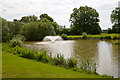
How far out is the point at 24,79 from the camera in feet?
13.9

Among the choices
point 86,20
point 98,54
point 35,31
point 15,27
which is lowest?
point 98,54

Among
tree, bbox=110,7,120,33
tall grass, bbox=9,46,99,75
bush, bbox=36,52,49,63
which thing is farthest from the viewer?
tree, bbox=110,7,120,33

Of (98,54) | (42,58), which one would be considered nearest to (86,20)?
(98,54)

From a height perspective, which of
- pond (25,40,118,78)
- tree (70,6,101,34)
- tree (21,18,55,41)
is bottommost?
pond (25,40,118,78)

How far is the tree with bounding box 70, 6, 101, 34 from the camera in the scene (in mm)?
45406

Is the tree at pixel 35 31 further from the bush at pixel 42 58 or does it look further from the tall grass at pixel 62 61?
the bush at pixel 42 58

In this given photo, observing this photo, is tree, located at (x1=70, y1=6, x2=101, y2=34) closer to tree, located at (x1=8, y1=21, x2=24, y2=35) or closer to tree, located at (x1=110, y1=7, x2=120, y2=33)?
tree, located at (x1=110, y1=7, x2=120, y2=33)

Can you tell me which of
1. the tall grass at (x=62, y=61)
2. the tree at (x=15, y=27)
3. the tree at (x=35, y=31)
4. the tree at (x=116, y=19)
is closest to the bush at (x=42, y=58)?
the tall grass at (x=62, y=61)

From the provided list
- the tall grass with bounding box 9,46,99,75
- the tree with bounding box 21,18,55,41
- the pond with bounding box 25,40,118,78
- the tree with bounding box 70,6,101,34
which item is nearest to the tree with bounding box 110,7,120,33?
the tree with bounding box 70,6,101,34

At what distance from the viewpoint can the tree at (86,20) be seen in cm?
4541

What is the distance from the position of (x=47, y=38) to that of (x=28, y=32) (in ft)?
16.0

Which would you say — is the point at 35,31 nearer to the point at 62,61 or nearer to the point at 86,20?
the point at 86,20

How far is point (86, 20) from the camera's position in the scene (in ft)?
155

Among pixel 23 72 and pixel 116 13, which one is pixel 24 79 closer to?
pixel 23 72
